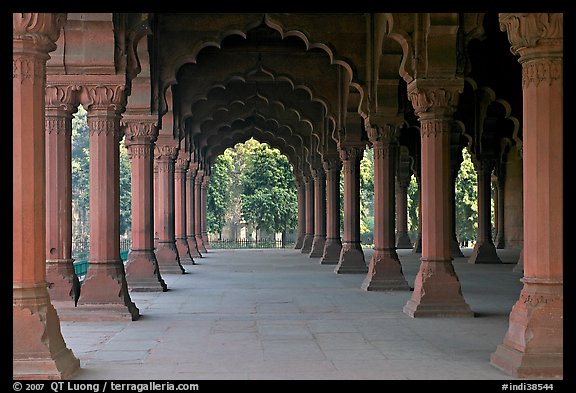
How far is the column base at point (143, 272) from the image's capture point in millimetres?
16516

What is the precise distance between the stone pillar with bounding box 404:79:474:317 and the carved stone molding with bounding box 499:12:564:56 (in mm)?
4580

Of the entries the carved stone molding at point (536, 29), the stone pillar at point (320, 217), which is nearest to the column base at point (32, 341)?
the carved stone molding at point (536, 29)

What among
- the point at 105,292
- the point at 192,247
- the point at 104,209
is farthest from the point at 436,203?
the point at 192,247

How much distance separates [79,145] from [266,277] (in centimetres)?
5101

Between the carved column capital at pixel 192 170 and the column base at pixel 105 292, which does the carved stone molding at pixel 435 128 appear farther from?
the carved column capital at pixel 192 170

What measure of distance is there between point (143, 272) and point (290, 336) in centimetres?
720

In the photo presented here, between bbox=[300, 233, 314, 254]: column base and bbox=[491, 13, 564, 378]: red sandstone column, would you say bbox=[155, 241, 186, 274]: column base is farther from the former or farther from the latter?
bbox=[491, 13, 564, 378]: red sandstone column

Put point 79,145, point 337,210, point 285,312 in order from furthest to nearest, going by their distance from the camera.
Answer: point 79,145, point 337,210, point 285,312

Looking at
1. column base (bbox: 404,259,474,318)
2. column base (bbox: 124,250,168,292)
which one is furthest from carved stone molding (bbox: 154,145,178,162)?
column base (bbox: 404,259,474,318)

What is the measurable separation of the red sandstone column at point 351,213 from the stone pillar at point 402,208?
15465mm

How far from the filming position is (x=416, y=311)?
12109mm

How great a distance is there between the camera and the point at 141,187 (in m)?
16.1
